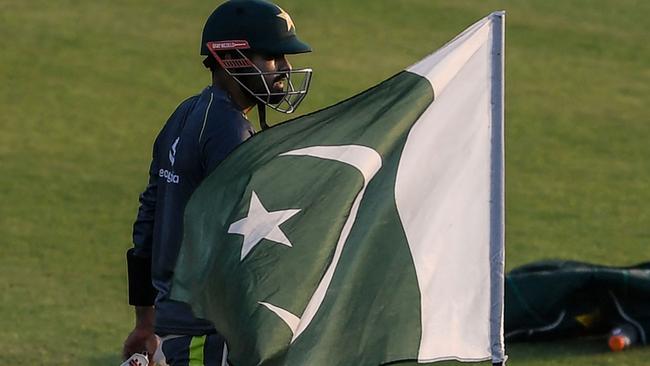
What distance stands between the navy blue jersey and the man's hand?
0.41m

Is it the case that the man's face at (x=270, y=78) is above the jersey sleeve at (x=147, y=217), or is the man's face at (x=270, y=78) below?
above

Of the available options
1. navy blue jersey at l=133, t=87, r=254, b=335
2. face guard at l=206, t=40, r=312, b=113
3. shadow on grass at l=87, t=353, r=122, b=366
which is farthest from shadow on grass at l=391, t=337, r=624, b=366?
face guard at l=206, t=40, r=312, b=113

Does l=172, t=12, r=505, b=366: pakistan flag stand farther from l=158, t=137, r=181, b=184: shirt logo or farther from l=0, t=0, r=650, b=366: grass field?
l=0, t=0, r=650, b=366: grass field

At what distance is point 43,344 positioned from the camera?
8.85 meters

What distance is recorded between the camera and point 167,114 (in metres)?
14.1

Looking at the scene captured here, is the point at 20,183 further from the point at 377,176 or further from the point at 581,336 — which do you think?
the point at 377,176

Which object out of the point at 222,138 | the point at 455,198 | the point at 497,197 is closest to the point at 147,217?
the point at 222,138

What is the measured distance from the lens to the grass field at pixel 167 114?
976 centimetres

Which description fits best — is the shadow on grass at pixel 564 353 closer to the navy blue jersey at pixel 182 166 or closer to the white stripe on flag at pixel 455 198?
the navy blue jersey at pixel 182 166

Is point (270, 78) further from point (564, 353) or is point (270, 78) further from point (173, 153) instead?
point (564, 353)

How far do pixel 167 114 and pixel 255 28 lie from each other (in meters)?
8.81

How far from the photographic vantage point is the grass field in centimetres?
976

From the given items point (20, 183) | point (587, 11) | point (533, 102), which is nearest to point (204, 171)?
point (20, 183)

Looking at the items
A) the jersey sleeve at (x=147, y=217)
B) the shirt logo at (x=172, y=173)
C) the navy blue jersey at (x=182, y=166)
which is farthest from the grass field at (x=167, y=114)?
the shirt logo at (x=172, y=173)
